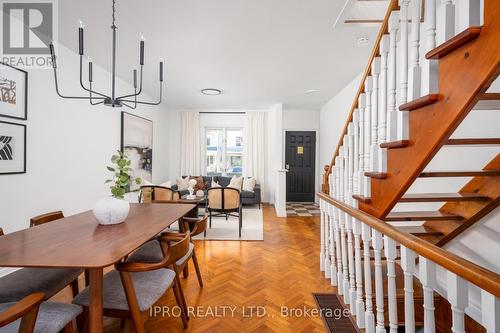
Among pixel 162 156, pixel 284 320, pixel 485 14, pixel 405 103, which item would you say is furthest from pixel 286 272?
pixel 162 156

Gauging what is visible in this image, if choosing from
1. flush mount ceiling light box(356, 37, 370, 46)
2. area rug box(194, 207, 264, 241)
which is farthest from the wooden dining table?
flush mount ceiling light box(356, 37, 370, 46)

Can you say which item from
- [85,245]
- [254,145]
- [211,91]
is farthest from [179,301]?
[254,145]

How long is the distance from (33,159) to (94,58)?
164 cm

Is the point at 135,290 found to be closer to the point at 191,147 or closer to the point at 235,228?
the point at 235,228

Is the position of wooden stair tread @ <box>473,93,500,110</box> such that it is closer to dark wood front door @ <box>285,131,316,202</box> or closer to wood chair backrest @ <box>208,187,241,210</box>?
wood chair backrest @ <box>208,187,241,210</box>

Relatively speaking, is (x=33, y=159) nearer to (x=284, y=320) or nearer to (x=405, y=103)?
(x=284, y=320)

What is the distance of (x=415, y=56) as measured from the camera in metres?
1.29

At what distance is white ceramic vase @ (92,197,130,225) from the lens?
68.3 inches

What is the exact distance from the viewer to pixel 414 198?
5.31 feet

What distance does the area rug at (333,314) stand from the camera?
1863mm

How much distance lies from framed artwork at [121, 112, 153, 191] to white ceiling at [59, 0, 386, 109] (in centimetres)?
83

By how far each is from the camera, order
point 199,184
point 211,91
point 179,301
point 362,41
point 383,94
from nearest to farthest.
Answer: point 383,94 < point 179,301 < point 362,41 < point 211,91 < point 199,184

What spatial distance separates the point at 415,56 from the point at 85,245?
6.89ft

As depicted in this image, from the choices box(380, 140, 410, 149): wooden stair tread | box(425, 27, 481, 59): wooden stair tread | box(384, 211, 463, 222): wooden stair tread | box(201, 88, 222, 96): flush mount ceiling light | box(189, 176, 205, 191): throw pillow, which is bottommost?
box(189, 176, 205, 191): throw pillow
